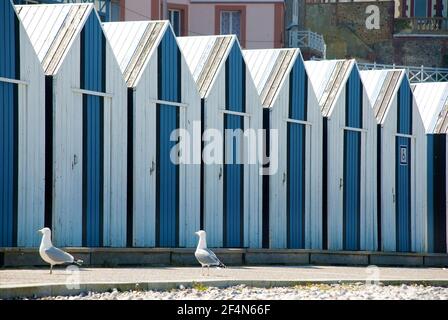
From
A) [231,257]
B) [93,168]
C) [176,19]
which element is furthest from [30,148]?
[176,19]

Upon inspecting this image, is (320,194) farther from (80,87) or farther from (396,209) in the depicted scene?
(80,87)

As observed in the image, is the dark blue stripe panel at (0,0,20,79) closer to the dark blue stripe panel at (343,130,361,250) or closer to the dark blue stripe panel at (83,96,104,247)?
the dark blue stripe panel at (83,96,104,247)

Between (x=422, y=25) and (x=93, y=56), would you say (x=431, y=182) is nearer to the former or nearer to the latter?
(x=93, y=56)

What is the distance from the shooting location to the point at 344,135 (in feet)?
120

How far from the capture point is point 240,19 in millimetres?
63406

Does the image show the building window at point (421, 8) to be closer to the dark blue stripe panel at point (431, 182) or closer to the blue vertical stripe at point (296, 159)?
the dark blue stripe panel at point (431, 182)

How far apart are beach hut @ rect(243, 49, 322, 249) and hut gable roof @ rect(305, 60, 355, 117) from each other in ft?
2.86

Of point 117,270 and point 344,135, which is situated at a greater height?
point 344,135

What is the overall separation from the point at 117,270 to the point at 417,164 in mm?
17519

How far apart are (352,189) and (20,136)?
13327 millimetres

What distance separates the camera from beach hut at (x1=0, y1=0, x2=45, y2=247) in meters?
24.9

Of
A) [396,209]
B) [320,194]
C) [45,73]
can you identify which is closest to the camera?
[45,73]

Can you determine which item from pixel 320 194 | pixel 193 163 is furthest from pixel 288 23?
pixel 193 163

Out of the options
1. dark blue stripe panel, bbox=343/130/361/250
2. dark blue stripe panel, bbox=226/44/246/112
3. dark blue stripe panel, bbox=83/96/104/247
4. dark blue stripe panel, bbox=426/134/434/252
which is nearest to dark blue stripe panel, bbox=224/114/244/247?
dark blue stripe panel, bbox=226/44/246/112
